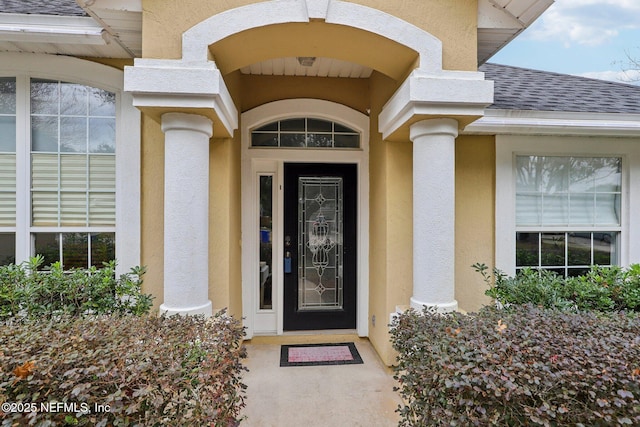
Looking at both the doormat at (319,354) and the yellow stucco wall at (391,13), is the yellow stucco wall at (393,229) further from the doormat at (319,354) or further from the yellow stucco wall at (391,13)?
the yellow stucco wall at (391,13)

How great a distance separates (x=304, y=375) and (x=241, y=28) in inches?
144

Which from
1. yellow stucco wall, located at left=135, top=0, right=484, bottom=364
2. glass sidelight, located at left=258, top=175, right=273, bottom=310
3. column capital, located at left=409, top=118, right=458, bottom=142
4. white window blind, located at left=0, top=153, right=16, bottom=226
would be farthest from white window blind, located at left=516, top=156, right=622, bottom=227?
white window blind, located at left=0, top=153, right=16, bottom=226

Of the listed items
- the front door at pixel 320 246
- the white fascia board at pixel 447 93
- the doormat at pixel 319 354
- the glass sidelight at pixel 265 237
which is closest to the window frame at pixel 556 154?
the white fascia board at pixel 447 93

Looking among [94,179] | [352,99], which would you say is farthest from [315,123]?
[94,179]

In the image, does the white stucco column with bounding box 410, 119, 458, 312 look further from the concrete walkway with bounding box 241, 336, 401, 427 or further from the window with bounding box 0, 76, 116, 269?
the window with bounding box 0, 76, 116, 269

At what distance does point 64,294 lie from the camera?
298 centimetres

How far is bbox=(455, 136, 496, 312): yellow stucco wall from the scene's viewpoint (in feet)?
14.2

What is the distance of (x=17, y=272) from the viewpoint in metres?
3.02

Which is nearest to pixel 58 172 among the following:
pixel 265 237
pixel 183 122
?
pixel 183 122

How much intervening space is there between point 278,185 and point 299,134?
0.81 metres

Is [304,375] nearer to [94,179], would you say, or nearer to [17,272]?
[17,272]

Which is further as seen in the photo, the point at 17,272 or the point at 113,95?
the point at 113,95

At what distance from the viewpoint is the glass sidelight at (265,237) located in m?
4.84

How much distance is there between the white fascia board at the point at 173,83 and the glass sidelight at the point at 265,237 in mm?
2041
